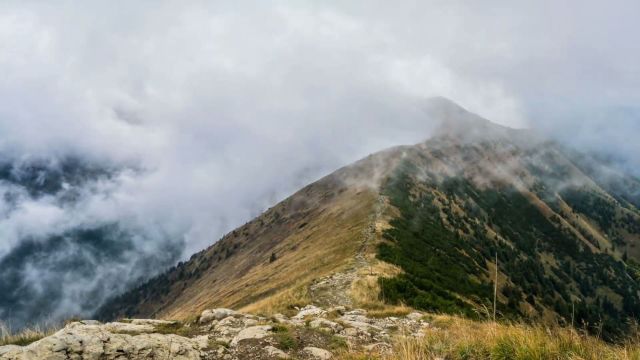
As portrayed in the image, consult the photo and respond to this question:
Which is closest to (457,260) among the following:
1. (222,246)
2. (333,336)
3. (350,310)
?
(350,310)

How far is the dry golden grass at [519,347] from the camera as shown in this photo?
7.79 meters

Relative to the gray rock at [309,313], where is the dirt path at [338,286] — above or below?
above

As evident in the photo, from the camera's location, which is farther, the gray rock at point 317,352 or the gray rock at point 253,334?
the gray rock at point 253,334

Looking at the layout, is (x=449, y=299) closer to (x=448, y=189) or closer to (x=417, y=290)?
(x=417, y=290)

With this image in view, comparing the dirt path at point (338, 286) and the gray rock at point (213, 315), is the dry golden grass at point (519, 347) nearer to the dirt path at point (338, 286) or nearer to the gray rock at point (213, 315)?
the gray rock at point (213, 315)

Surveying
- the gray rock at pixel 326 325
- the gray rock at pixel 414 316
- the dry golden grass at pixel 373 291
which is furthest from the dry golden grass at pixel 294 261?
the gray rock at pixel 326 325

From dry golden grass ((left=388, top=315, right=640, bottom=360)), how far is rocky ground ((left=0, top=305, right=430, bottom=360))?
975 millimetres

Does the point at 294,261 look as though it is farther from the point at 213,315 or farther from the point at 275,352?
the point at 275,352

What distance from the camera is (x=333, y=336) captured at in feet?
56.5

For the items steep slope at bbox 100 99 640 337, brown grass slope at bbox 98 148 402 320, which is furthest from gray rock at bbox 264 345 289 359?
brown grass slope at bbox 98 148 402 320

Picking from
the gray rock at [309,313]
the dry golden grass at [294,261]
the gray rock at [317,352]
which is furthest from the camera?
the dry golden grass at [294,261]

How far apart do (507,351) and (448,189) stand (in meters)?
156

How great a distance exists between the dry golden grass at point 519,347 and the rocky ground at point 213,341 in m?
0.98

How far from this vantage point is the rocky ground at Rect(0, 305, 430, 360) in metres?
12.8
